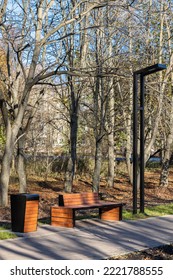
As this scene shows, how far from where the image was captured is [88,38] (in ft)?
63.4

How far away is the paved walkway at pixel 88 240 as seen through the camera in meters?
7.88

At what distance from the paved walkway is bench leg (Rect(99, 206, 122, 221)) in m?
0.25

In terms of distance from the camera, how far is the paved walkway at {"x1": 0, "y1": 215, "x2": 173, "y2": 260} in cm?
788

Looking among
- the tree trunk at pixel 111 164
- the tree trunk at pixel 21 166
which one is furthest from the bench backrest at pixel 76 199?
the tree trunk at pixel 111 164

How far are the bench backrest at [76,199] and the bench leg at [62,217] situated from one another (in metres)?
0.25

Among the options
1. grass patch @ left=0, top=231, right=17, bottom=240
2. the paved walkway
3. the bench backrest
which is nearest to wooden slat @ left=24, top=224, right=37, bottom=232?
the paved walkway

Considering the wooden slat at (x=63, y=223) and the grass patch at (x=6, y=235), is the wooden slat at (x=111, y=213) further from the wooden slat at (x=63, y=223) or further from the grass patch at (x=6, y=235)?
the grass patch at (x=6, y=235)

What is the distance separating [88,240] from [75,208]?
143 cm

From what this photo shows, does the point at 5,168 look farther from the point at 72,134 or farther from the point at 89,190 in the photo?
the point at 89,190

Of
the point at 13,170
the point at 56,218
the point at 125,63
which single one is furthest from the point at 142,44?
the point at 56,218

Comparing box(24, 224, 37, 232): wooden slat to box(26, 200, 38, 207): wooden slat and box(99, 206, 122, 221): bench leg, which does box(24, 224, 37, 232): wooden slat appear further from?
box(99, 206, 122, 221): bench leg

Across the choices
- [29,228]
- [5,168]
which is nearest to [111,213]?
[29,228]

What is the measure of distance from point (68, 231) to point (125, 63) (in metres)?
10.9

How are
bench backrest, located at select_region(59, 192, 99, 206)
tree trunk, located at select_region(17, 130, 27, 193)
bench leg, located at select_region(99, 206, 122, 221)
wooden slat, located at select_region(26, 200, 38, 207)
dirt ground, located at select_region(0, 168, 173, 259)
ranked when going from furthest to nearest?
dirt ground, located at select_region(0, 168, 173, 259)
tree trunk, located at select_region(17, 130, 27, 193)
bench leg, located at select_region(99, 206, 122, 221)
bench backrest, located at select_region(59, 192, 99, 206)
wooden slat, located at select_region(26, 200, 38, 207)
